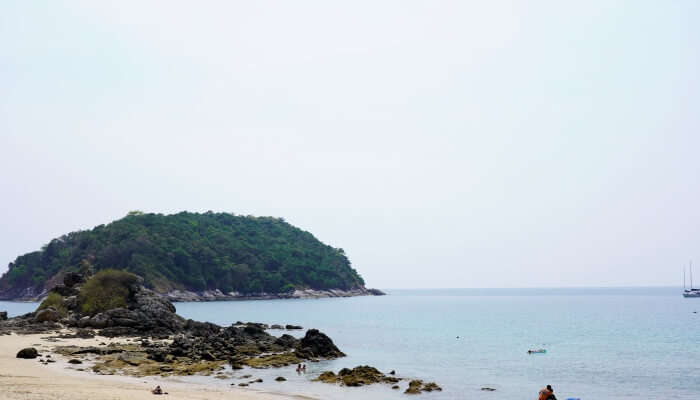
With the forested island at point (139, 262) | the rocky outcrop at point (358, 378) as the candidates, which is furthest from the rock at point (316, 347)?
the forested island at point (139, 262)

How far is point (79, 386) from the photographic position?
1074 inches

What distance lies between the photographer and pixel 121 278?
6681 cm

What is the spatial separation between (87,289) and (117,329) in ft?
38.5

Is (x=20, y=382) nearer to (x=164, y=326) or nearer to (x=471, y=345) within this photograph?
(x=164, y=326)

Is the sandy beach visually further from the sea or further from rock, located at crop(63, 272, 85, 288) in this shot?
rock, located at crop(63, 272, 85, 288)

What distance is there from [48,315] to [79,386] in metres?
40.4

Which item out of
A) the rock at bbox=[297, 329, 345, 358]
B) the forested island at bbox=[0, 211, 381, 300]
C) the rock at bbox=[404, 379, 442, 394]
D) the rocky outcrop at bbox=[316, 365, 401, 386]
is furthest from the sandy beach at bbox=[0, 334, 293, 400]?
the forested island at bbox=[0, 211, 381, 300]

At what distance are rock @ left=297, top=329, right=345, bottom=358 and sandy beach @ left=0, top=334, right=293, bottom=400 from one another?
15865 millimetres

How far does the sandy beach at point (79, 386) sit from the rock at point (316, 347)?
1586 centimetres

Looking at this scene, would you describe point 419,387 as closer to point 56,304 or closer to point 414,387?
point 414,387

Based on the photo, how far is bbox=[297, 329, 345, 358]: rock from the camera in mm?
47938

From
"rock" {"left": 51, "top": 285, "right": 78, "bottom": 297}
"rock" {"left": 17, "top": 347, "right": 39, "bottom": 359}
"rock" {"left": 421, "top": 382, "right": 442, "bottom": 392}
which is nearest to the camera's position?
"rock" {"left": 421, "top": 382, "right": 442, "bottom": 392}

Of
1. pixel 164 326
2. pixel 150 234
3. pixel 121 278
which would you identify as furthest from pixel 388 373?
Answer: pixel 150 234

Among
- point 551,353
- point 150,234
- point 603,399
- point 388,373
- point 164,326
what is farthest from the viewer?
point 150,234
